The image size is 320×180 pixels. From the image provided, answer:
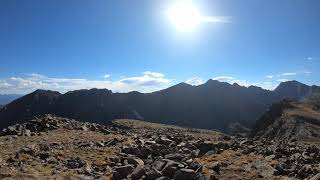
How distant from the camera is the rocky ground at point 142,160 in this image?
22047 mm

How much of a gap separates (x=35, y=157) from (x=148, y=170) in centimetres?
863

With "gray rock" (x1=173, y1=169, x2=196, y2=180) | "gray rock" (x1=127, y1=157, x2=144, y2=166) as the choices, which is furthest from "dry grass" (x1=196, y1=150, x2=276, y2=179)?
"gray rock" (x1=127, y1=157, x2=144, y2=166)

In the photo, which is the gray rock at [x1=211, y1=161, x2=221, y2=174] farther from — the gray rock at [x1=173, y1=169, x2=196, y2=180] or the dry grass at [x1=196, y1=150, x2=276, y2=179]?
the gray rock at [x1=173, y1=169, x2=196, y2=180]

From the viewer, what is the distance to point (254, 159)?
26.2 m

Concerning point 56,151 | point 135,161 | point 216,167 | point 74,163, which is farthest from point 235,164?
point 56,151

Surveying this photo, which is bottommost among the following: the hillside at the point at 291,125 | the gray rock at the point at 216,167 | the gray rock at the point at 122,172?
the gray rock at the point at 122,172

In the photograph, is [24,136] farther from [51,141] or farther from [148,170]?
[148,170]

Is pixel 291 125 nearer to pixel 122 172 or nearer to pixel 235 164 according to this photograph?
pixel 235 164

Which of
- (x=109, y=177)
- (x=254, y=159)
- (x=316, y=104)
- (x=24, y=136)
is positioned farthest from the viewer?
(x=316, y=104)

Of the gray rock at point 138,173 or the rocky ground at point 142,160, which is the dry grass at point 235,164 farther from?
the gray rock at point 138,173

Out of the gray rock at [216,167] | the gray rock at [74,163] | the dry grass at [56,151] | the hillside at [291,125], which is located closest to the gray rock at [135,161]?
the dry grass at [56,151]

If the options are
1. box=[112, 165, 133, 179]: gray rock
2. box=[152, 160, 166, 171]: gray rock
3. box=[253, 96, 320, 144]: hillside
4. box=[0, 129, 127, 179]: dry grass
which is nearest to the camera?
box=[112, 165, 133, 179]: gray rock

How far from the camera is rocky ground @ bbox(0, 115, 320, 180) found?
868 inches

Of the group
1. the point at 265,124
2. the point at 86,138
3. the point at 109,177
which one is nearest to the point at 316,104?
the point at 265,124
